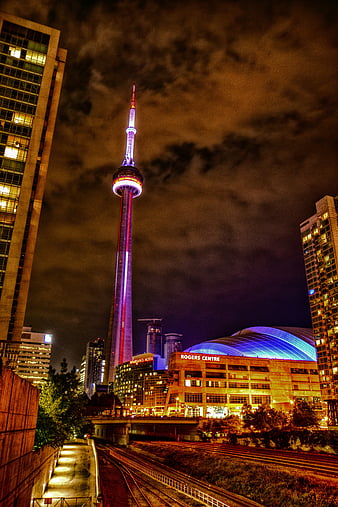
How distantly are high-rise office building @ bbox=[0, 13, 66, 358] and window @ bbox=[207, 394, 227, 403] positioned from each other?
86190 mm

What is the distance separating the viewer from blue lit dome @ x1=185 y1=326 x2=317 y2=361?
16788 centimetres

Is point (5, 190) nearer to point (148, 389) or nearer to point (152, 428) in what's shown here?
point (152, 428)

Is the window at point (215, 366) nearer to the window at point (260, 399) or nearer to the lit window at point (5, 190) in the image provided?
the window at point (260, 399)

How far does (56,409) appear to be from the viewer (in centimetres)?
5009

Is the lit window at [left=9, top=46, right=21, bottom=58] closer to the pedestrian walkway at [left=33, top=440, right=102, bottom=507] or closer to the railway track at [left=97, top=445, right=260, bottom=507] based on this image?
the pedestrian walkway at [left=33, top=440, right=102, bottom=507]

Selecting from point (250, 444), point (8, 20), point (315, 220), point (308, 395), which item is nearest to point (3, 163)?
point (8, 20)

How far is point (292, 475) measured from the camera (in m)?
35.8

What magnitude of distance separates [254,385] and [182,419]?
53.2 m

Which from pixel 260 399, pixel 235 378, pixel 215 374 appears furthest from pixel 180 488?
pixel 260 399

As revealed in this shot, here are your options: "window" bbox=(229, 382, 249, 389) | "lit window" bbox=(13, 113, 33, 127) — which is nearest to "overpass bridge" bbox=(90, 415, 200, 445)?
"window" bbox=(229, 382, 249, 389)

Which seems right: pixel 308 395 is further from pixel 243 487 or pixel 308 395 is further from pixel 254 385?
pixel 243 487

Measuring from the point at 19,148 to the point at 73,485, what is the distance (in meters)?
61.3

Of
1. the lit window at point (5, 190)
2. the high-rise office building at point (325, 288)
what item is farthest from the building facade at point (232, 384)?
the lit window at point (5, 190)

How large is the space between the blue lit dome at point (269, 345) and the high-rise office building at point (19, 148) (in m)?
111
